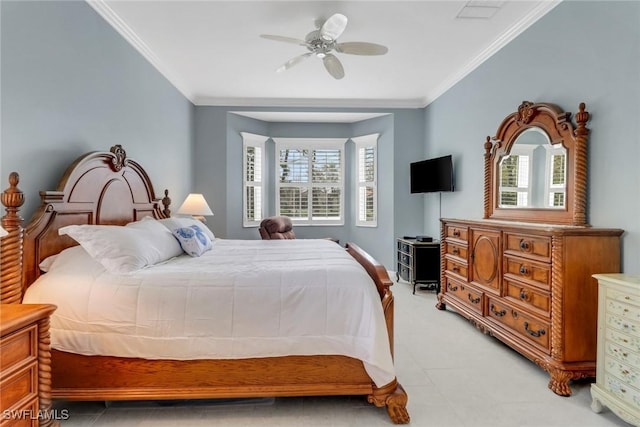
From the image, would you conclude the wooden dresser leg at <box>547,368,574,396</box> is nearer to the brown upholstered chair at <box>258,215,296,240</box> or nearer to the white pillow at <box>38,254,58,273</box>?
the white pillow at <box>38,254,58,273</box>

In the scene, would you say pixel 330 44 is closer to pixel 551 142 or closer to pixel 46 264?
pixel 551 142

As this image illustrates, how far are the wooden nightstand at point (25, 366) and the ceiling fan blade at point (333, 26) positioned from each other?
2.63 metres

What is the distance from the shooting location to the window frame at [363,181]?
5914 mm

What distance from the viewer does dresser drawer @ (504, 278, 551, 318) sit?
7.59 ft

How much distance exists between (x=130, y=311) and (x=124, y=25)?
2705 mm

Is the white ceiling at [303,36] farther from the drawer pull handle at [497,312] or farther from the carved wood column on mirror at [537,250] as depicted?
the drawer pull handle at [497,312]

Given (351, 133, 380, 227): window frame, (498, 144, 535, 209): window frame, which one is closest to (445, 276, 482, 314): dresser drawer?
(498, 144, 535, 209): window frame

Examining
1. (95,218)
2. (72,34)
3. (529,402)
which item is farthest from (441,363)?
(72,34)

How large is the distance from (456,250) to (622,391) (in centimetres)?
184

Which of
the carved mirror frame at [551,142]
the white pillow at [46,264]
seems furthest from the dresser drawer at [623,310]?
the white pillow at [46,264]

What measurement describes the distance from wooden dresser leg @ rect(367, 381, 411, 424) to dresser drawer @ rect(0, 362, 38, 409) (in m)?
1.66

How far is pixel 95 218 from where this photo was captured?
2.54 metres

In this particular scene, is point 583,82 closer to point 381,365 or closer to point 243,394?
point 381,365

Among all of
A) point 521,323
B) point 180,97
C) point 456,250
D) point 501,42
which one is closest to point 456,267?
point 456,250
